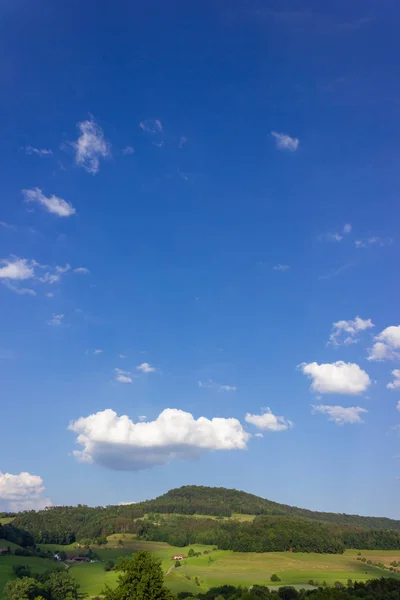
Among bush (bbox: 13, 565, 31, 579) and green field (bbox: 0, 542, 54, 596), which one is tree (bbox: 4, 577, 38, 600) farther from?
bush (bbox: 13, 565, 31, 579)

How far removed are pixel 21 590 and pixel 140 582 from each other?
177ft

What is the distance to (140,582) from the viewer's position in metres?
47.6

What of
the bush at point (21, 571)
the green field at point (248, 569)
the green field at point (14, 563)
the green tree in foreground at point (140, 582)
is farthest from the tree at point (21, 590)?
the green tree in foreground at point (140, 582)

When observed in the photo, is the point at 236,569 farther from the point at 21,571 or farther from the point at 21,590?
the point at 21,590

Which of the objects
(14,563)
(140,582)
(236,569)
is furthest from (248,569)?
(140,582)

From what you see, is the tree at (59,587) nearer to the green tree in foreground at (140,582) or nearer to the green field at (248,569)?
the green field at (248,569)

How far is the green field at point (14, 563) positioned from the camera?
368 ft

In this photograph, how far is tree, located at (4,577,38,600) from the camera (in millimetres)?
83812

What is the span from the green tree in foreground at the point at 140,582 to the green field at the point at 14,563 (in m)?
71.1

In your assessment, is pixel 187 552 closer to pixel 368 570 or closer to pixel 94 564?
pixel 94 564

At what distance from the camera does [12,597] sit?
82750 millimetres

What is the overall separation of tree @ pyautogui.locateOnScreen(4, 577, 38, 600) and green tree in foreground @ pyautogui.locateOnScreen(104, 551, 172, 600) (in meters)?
48.2

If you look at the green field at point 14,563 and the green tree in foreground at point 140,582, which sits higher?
the green tree in foreground at point 140,582

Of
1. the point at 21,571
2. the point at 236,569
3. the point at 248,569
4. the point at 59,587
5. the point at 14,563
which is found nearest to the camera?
the point at 59,587
